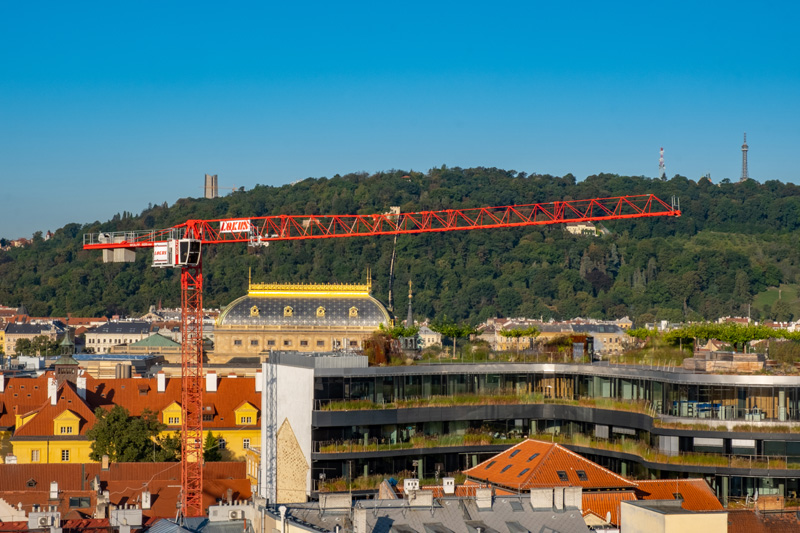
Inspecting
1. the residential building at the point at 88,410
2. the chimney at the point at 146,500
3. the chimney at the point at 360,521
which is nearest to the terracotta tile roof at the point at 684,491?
the chimney at the point at 360,521

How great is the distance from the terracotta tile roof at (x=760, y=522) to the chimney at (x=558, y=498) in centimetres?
502

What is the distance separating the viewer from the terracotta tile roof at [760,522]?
4562 cm

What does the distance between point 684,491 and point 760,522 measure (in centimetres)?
906

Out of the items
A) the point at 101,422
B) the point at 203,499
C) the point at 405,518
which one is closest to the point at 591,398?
the point at 203,499

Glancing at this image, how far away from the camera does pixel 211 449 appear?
295 feet

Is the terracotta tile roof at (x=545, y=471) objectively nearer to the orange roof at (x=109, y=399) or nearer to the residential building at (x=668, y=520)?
the residential building at (x=668, y=520)

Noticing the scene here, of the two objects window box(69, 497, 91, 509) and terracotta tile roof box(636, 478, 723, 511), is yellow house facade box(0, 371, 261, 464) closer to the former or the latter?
window box(69, 497, 91, 509)

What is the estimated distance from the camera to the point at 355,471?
6419 centimetres

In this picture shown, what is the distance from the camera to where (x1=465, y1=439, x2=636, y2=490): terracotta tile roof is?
54531 mm

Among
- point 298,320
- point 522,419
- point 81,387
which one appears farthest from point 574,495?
point 298,320

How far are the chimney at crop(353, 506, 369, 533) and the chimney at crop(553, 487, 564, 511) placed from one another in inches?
278

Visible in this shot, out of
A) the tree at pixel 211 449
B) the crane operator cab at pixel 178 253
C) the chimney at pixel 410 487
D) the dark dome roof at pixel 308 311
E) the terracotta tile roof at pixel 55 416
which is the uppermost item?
the crane operator cab at pixel 178 253

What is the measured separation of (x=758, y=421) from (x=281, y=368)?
69.5 ft

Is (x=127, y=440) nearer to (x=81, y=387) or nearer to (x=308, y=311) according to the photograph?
(x=81, y=387)
